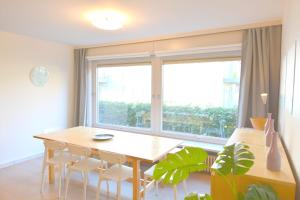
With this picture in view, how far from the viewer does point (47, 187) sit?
318 centimetres

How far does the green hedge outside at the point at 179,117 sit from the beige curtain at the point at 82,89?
34 cm

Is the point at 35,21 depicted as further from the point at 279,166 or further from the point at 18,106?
the point at 279,166

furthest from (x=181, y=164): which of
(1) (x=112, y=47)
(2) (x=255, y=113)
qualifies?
(1) (x=112, y=47)

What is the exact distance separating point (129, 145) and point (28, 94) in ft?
8.88

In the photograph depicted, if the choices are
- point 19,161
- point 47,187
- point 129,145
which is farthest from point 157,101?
point 19,161

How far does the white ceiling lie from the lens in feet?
8.15

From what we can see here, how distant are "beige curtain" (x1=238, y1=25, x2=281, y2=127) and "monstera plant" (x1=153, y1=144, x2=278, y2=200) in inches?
83.6

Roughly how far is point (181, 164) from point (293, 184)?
66 cm

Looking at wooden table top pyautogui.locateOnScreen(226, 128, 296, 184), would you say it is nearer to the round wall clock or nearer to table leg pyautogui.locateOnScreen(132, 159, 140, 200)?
table leg pyautogui.locateOnScreen(132, 159, 140, 200)

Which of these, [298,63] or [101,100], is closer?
[298,63]

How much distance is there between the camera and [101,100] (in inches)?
204

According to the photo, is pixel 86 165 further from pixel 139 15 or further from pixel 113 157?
pixel 139 15

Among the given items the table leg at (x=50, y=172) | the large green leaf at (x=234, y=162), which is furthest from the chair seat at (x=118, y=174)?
the large green leaf at (x=234, y=162)

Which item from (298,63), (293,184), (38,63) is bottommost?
(293,184)
